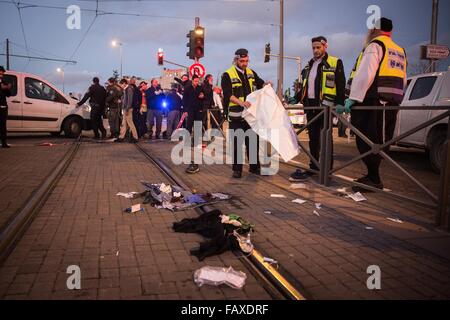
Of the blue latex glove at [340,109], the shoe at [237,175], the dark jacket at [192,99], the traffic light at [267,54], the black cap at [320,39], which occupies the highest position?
the traffic light at [267,54]

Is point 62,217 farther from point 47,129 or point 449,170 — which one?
point 47,129

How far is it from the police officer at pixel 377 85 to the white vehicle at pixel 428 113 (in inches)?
86.0

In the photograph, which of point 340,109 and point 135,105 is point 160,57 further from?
point 340,109

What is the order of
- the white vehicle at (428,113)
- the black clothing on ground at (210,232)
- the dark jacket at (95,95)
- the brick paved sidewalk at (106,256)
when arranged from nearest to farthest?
1. the brick paved sidewalk at (106,256)
2. the black clothing on ground at (210,232)
3. the white vehicle at (428,113)
4. the dark jacket at (95,95)

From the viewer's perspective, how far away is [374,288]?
108 inches

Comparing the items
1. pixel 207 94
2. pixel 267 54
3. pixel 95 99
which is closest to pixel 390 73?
pixel 207 94

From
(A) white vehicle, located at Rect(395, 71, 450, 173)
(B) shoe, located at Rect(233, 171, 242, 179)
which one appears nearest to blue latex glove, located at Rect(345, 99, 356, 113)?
(B) shoe, located at Rect(233, 171, 242, 179)

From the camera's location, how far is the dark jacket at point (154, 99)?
1519 cm

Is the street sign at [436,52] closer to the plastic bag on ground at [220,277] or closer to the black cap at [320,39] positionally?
the black cap at [320,39]

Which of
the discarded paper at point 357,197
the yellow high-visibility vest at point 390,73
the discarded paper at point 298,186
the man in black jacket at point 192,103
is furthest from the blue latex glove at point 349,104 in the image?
the man in black jacket at point 192,103

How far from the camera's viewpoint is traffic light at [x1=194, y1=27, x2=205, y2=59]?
634 inches

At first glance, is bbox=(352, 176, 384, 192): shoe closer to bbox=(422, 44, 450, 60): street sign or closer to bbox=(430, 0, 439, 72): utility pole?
bbox=(422, 44, 450, 60): street sign

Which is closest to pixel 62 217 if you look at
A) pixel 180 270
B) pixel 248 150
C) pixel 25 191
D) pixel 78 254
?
pixel 78 254

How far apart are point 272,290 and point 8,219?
10.0 feet
